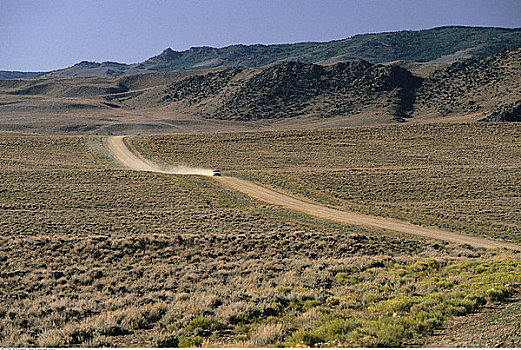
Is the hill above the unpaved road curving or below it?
above

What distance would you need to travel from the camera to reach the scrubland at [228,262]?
952 cm

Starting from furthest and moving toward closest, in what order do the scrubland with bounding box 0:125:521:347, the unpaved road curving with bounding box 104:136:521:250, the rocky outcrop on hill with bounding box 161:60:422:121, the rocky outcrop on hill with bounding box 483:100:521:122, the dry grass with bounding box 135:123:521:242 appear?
1. the rocky outcrop on hill with bounding box 161:60:422:121
2. the rocky outcrop on hill with bounding box 483:100:521:122
3. the dry grass with bounding box 135:123:521:242
4. the unpaved road curving with bounding box 104:136:521:250
5. the scrubland with bounding box 0:125:521:347

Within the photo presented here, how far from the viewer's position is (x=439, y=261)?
668 inches

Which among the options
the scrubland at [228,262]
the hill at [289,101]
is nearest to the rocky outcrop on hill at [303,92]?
the hill at [289,101]

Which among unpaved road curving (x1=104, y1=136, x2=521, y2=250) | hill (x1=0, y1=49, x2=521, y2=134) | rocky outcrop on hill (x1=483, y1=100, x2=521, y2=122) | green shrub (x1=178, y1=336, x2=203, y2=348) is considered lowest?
unpaved road curving (x1=104, y1=136, x2=521, y2=250)

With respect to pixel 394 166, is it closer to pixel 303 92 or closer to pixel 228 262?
pixel 228 262

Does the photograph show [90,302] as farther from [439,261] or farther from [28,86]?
[28,86]

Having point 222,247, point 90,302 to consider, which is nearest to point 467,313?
point 90,302

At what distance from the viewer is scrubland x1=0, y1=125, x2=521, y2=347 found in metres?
9.52

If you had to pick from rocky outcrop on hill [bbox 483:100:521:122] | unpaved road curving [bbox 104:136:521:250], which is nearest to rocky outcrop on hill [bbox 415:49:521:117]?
rocky outcrop on hill [bbox 483:100:521:122]

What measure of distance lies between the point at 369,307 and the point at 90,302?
7972 mm

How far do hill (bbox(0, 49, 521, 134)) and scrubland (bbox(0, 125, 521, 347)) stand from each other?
6450 cm

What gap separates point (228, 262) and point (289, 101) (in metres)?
127

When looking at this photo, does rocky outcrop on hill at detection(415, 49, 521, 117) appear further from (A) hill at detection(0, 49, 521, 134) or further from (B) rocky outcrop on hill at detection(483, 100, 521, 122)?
(B) rocky outcrop on hill at detection(483, 100, 521, 122)
